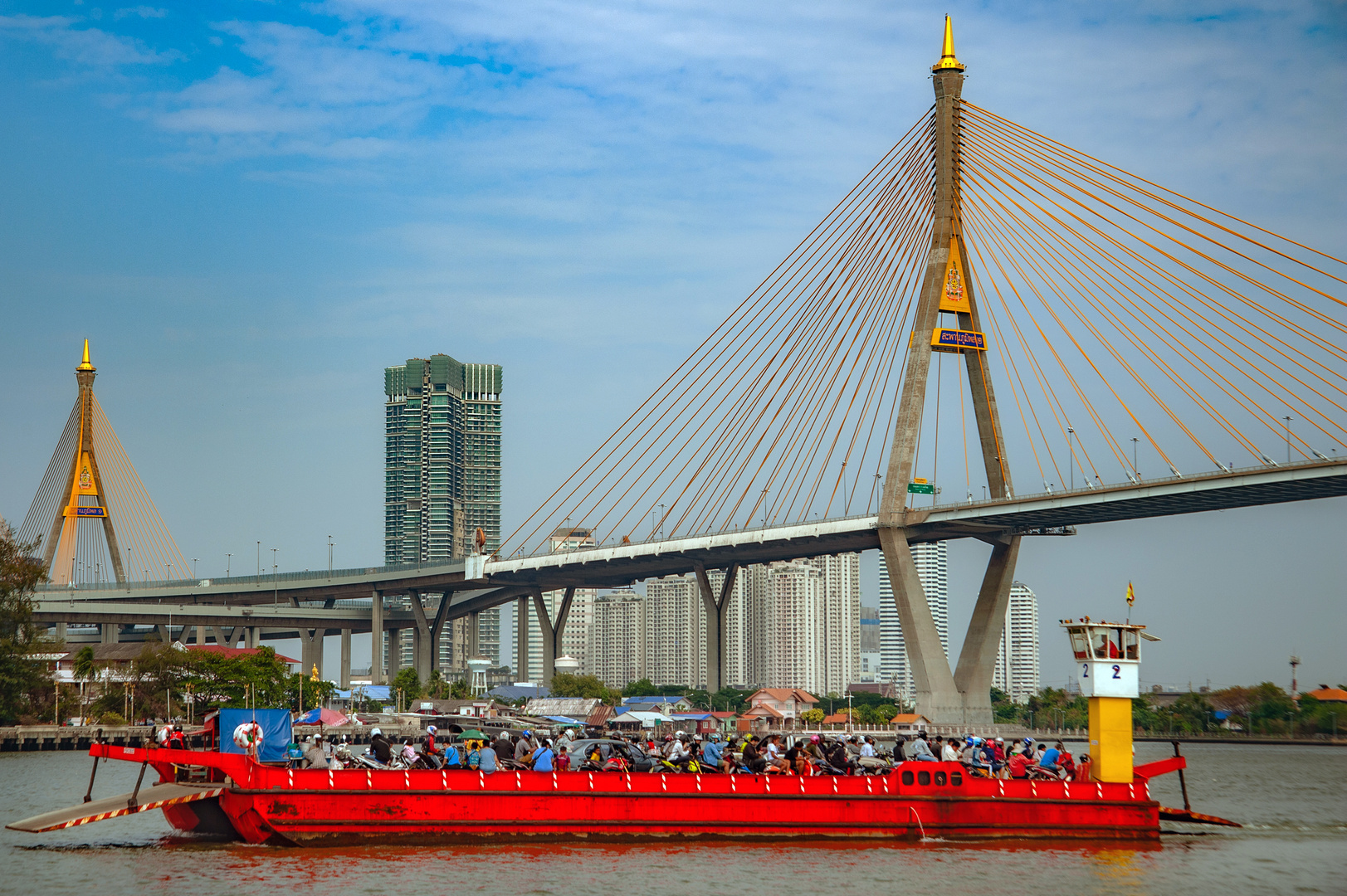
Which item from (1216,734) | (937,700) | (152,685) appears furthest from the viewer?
(1216,734)

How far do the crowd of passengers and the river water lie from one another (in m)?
1.56

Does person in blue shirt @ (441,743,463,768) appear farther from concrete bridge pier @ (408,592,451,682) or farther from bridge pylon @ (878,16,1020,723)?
concrete bridge pier @ (408,592,451,682)

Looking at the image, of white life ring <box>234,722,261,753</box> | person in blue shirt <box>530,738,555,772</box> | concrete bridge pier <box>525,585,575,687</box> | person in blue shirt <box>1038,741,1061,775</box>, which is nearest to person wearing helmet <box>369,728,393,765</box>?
white life ring <box>234,722,261,753</box>

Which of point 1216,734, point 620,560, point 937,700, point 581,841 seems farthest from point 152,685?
point 1216,734

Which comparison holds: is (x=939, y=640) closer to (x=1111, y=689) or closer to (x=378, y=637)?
(x=1111, y=689)

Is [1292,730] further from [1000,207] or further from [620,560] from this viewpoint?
[1000,207]

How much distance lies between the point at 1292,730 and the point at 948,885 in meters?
99.4

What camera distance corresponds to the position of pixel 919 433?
54.7 meters

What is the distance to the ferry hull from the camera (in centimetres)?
2355

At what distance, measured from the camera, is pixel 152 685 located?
77438 mm

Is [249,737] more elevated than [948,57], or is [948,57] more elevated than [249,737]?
[948,57]

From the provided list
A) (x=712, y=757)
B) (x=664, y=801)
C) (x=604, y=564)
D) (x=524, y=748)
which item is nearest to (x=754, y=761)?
(x=712, y=757)

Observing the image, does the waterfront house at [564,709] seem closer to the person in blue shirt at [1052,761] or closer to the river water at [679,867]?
the river water at [679,867]

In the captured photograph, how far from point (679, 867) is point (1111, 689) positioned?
31.3 feet
